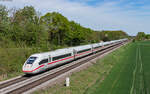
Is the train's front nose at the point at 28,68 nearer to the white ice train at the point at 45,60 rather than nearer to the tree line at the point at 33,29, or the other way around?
the white ice train at the point at 45,60

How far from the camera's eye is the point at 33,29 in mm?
46188

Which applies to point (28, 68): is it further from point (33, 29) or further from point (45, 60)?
point (33, 29)

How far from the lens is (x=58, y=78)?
21.0 m

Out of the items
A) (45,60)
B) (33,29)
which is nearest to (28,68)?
(45,60)

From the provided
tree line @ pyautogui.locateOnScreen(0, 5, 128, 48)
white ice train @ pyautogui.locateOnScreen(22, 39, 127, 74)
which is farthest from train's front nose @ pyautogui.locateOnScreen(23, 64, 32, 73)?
tree line @ pyautogui.locateOnScreen(0, 5, 128, 48)

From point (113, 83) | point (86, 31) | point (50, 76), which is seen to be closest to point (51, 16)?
point (86, 31)

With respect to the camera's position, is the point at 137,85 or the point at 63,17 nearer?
the point at 137,85

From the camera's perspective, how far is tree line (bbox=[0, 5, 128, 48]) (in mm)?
38869

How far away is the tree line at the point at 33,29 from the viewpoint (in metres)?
38.9

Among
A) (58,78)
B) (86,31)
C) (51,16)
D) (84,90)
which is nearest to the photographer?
(84,90)

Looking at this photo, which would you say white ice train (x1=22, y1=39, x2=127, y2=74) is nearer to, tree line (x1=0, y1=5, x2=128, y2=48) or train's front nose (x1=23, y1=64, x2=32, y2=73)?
train's front nose (x1=23, y1=64, x2=32, y2=73)

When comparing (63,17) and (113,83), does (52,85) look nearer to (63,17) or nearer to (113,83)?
(113,83)

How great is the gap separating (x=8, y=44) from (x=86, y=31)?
59404 mm

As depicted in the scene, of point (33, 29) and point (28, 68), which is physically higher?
point (33, 29)
